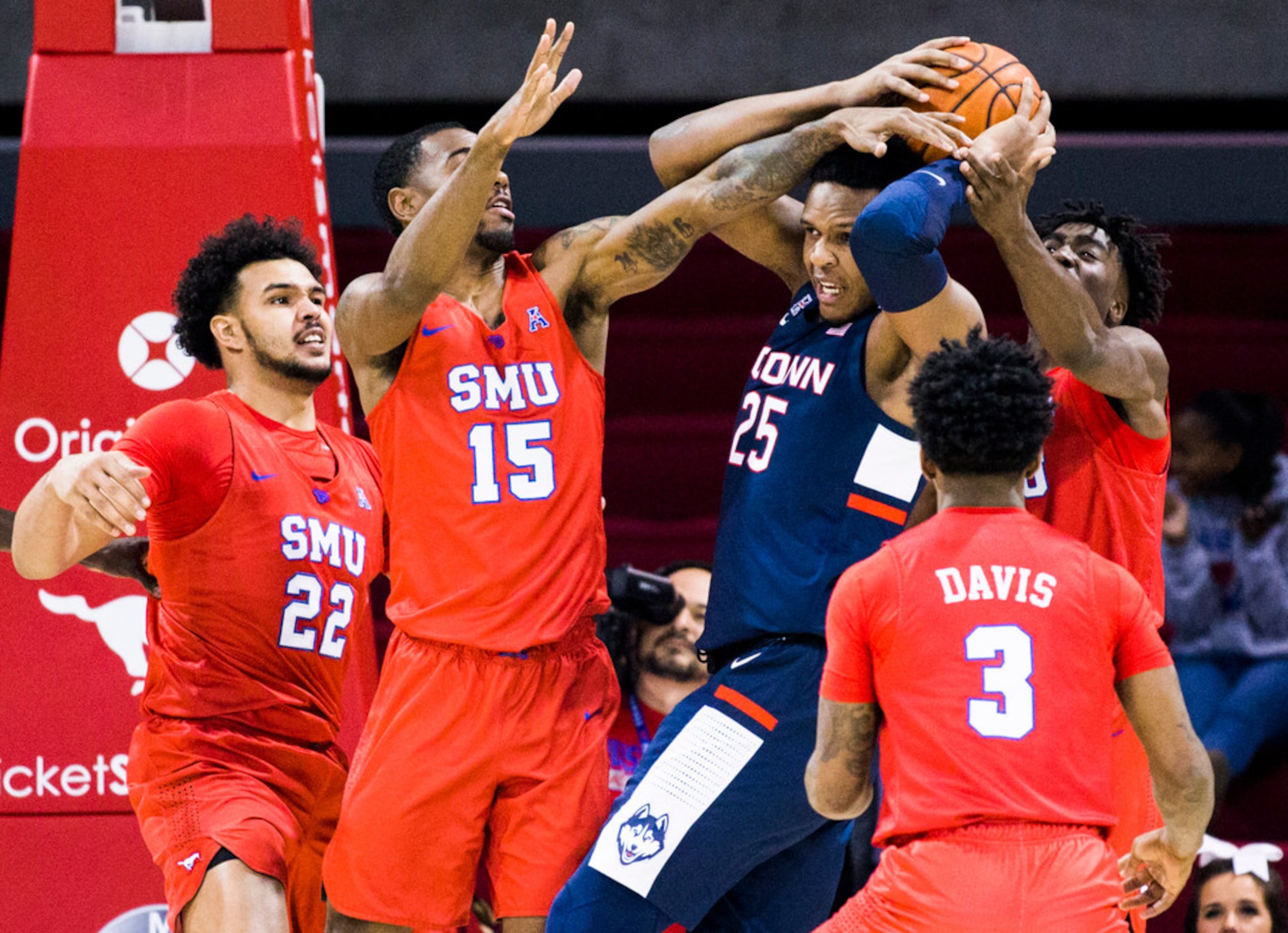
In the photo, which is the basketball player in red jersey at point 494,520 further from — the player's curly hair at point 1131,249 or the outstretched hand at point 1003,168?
the player's curly hair at point 1131,249

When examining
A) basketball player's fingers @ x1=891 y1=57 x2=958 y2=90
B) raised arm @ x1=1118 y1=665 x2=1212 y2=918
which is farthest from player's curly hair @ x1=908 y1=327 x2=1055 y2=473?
basketball player's fingers @ x1=891 y1=57 x2=958 y2=90

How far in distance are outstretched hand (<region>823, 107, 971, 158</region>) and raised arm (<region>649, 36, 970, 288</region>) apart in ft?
0.28

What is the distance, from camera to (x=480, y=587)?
387 cm

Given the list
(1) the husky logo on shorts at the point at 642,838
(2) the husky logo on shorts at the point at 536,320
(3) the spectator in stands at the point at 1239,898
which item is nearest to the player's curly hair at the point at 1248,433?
(3) the spectator in stands at the point at 1239,898

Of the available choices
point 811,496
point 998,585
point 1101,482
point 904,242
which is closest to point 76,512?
point 811,496

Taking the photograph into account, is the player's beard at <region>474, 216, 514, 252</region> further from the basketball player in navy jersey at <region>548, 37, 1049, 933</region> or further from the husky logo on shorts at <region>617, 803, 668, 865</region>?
the husky logo on shorts at <region>617, 803, 668, 865</region>

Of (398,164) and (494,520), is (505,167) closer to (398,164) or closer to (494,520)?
(398,164)

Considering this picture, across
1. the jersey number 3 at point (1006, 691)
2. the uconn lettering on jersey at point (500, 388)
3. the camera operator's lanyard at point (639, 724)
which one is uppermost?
the uconn lettering on jersey at point (500, 388)

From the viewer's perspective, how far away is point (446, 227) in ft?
12.3

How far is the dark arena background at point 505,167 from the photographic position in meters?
4.88

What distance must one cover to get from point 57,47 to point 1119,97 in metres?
4.89

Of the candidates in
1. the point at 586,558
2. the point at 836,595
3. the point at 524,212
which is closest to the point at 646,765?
the point at 586,558

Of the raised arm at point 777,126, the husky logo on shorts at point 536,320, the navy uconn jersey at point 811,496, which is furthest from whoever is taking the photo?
the husky logo on shorts at point 536,320

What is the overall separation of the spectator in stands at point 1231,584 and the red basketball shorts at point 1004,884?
353 centimetres
